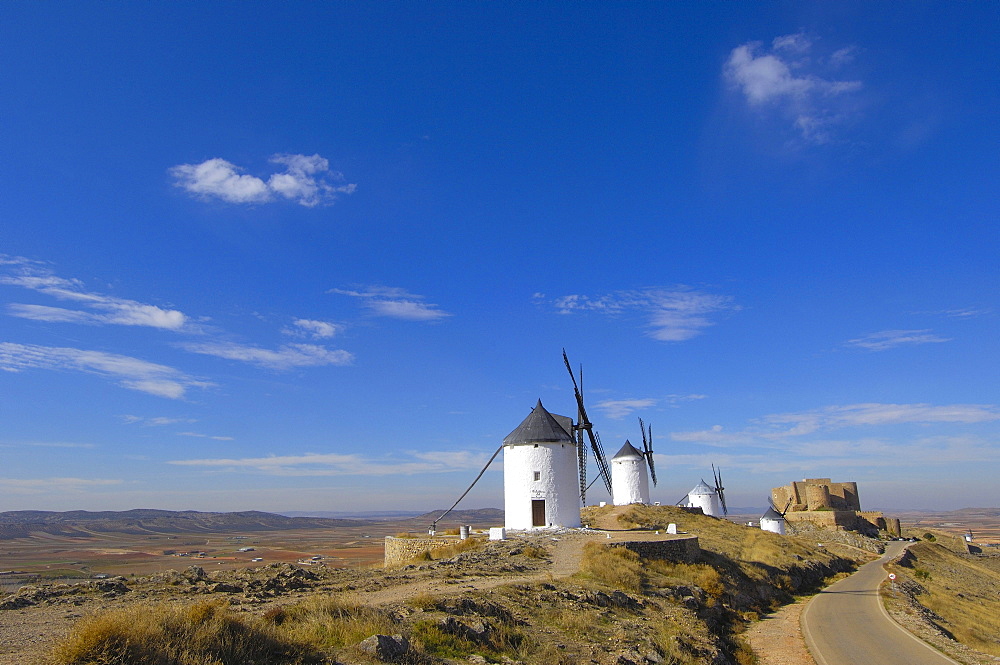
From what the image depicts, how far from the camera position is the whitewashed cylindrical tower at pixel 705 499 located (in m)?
52.2

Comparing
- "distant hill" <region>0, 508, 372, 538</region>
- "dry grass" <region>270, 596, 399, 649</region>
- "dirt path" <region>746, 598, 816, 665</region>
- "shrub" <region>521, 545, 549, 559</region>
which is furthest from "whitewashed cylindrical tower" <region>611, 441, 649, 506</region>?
"distant hill" <region>0, 508, 372, 538</region>

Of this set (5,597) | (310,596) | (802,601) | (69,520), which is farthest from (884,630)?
(69,520)

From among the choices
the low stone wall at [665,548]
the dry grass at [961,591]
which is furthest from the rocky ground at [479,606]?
the dry grass at [961,591]

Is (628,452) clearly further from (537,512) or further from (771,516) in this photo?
(537,512)

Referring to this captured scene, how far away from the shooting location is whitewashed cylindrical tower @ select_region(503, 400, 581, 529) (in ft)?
86.3

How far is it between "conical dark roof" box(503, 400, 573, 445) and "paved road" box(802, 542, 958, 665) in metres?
11.8

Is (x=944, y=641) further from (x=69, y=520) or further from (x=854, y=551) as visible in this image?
(x=69, y=520)

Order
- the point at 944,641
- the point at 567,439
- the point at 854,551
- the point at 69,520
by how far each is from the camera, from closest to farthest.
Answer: the point at 944,641
the point at 567,439
the point at 854,551
the point at 69,520

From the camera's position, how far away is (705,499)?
5259 centimetres

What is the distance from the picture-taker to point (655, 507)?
134 feet

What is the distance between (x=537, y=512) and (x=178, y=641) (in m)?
21.1

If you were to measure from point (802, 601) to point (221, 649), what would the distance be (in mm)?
23522

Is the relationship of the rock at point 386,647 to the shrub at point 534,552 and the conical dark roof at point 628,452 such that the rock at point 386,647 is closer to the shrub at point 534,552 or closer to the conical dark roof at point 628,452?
the shrub at point 534,552

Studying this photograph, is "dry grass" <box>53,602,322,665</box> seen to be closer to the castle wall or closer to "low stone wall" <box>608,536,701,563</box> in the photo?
"low stone wall" <box>608,536,701,563</box>
